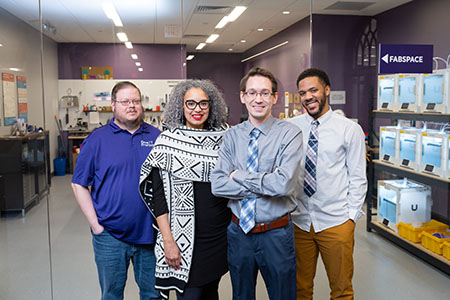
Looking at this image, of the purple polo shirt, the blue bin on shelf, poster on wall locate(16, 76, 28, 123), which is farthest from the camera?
the blue bin on shelf

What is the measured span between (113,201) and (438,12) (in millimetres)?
3941

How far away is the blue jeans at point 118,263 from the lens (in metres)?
2.19

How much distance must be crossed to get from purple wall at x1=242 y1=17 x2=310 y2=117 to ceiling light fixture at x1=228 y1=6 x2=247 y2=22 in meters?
0.33

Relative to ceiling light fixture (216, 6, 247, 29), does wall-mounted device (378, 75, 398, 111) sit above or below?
below

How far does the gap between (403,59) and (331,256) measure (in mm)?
1945

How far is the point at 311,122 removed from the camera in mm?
2408

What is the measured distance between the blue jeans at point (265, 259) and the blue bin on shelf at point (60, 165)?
79.8 inches

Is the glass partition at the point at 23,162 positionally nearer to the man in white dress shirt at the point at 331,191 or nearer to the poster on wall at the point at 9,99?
the poster on wall at the point at 9,99

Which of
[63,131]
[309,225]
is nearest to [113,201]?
[309,225]

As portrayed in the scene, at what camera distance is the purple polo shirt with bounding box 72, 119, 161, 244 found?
2131 millimetres

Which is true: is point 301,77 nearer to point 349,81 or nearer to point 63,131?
point 63,131

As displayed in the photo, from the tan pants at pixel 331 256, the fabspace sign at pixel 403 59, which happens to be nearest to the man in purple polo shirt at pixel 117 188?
the tan pants at pixel 331 256

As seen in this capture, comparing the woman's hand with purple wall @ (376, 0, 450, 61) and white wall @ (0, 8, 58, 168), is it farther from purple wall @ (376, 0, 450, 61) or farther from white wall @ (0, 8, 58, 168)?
purple wall @ (376, 0, 450, 61)

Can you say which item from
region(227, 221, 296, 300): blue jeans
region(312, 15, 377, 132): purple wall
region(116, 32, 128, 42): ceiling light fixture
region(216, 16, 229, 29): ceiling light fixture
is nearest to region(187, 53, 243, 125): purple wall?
region(216, 16, 229, 29): ceiling light fixture
